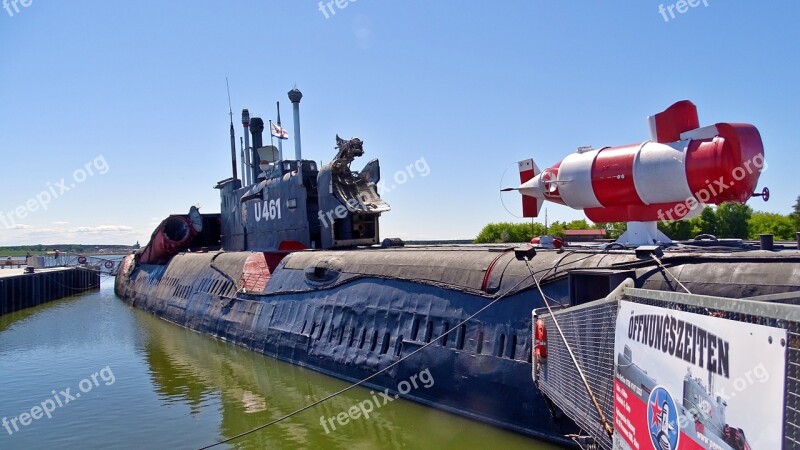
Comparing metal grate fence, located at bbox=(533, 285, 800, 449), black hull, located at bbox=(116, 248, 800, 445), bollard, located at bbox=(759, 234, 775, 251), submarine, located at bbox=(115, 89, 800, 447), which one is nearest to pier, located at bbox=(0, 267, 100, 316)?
submarine, located at bbox=(115, 89, 800, 447)

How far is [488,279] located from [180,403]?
8.68 metres

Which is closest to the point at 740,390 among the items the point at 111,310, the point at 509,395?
the point at 509,395

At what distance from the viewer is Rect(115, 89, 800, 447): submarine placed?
33.9ft

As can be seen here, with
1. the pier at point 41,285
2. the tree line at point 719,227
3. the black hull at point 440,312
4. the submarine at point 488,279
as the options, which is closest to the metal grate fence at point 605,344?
the black hull at point 440,312

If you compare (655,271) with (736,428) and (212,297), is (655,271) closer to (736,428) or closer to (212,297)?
(736,428)

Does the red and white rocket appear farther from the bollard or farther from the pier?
the pier

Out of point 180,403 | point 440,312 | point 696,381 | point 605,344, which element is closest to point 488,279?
point 440,312

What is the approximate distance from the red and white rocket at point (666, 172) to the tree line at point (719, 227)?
35639 millimetres

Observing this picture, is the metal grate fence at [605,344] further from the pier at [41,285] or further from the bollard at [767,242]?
the pier at [41,285]

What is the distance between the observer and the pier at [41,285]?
36062 millimetres

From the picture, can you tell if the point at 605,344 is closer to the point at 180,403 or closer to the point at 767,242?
the point at 767,242

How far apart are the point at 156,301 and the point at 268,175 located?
35.1 ft

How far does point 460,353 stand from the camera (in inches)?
485

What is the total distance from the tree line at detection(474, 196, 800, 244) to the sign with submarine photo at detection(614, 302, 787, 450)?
4322 centimetres
